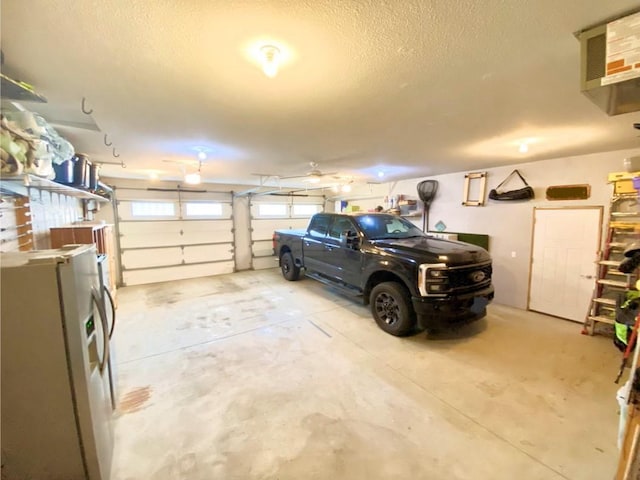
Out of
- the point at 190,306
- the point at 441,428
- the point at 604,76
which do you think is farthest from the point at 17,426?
the point at 190,306

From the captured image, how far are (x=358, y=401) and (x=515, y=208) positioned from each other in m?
4.52

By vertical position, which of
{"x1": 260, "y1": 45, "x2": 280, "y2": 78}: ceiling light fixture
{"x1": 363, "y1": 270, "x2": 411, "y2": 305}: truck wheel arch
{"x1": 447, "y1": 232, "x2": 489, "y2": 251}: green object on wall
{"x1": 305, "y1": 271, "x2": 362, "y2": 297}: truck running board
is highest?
{"x1": 260, "y1": 45, "x2": 280, "y2": 78}: ceiling light fixture

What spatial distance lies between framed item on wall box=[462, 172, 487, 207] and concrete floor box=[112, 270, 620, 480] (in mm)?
2433

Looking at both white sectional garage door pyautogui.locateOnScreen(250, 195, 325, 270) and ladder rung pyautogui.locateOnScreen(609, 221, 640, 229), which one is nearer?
ladder rung pyautogui.locateOnScreen(609, 221, 640, 229)

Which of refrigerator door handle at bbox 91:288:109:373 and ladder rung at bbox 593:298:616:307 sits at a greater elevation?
refrigerator door handle at bbox 91:288:109:373

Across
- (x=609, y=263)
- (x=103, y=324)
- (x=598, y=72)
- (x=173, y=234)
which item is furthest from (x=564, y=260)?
(x=173, y=234)

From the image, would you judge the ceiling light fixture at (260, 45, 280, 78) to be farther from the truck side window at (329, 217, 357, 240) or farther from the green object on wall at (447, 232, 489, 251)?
the green object on wall at (447, 232, 489, 251)

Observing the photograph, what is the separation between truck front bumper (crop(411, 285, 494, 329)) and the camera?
3.27m

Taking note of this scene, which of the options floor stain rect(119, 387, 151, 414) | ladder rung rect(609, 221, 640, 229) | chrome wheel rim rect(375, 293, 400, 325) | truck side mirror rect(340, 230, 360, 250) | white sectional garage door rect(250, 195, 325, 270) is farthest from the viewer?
white sectional garage door rect(250, 195, 325, 270)

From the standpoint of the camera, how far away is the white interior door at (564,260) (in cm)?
403

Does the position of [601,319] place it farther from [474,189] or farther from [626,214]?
[474,189]

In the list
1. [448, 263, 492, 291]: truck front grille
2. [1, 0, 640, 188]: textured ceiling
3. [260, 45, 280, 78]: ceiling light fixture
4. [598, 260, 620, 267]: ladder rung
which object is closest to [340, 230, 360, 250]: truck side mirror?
[448, 263, 492, 291]: truck front grille

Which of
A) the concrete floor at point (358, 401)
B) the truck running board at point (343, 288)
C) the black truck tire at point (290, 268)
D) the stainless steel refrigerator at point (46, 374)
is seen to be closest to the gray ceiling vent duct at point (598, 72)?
the concrete floor at point (358, 401)

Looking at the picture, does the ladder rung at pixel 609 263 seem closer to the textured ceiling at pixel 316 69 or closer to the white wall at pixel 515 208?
the white wall at pixel 515 208
